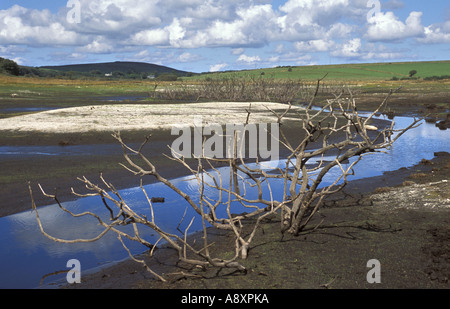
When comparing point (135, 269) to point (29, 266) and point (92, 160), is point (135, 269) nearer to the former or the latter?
point (29, 266)

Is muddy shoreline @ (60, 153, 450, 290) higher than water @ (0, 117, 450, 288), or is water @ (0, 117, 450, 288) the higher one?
muddy shoreline @ (60, 153, 450, 290)

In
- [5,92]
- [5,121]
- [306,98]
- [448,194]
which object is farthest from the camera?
[306,98]

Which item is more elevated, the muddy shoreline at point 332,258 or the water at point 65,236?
the muddy shoreline at point 332,258

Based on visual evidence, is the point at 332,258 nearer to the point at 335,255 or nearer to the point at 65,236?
the point at 335,255

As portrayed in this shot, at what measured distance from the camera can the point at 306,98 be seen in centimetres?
5528

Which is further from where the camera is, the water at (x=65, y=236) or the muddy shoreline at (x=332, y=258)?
the water at (x=65, y=236)

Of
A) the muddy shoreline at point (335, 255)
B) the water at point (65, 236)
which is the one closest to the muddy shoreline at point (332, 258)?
the muddy shoreline at point (335, 255)

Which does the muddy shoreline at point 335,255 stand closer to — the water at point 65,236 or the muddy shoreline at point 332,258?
the muddy shoreline at point 332,258

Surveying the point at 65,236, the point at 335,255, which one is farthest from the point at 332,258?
the point at 65,236

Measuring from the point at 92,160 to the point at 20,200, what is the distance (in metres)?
4.99

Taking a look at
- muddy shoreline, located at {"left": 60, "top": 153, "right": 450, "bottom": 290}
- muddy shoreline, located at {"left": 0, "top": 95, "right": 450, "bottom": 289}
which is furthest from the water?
muddy shoreline, located at {"left": 60, "top": 153, "right": 450, "bottom": 290}

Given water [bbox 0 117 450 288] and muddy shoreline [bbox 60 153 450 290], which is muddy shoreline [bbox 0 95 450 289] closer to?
muddy shoreline [bbox 60 153 450 290]
